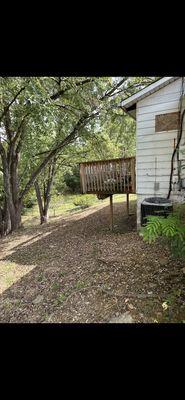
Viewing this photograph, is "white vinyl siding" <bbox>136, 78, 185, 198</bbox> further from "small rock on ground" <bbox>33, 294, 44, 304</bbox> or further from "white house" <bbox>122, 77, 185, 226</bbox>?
"small rock on ground" <bbox>33, 294, 44, 304</bbox>

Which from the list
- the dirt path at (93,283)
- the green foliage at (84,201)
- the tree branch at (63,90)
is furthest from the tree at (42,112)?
the green foliage at (84,201)

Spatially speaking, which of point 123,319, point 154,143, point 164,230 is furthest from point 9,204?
point 164,230

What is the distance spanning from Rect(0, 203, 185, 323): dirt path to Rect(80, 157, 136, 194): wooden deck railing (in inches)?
66.4

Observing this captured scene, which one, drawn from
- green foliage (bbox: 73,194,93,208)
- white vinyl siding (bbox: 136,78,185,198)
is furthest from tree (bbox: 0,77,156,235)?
green foliage (bbox: 73,194,93,208)

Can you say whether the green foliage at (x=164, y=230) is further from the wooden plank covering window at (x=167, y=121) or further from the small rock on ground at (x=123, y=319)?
the wooden plank covering window at (x=167, y=121)

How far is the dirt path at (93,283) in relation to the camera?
10.4 feet

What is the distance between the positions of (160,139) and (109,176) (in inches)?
78.4

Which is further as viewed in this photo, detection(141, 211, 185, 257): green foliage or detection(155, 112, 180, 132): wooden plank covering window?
detection(155, 112, 180, 132): wooden plank covering window

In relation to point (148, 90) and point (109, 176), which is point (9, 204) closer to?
point (109, 176)

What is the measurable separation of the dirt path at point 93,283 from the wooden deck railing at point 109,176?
5.53ft

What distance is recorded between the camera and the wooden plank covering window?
607 cm
